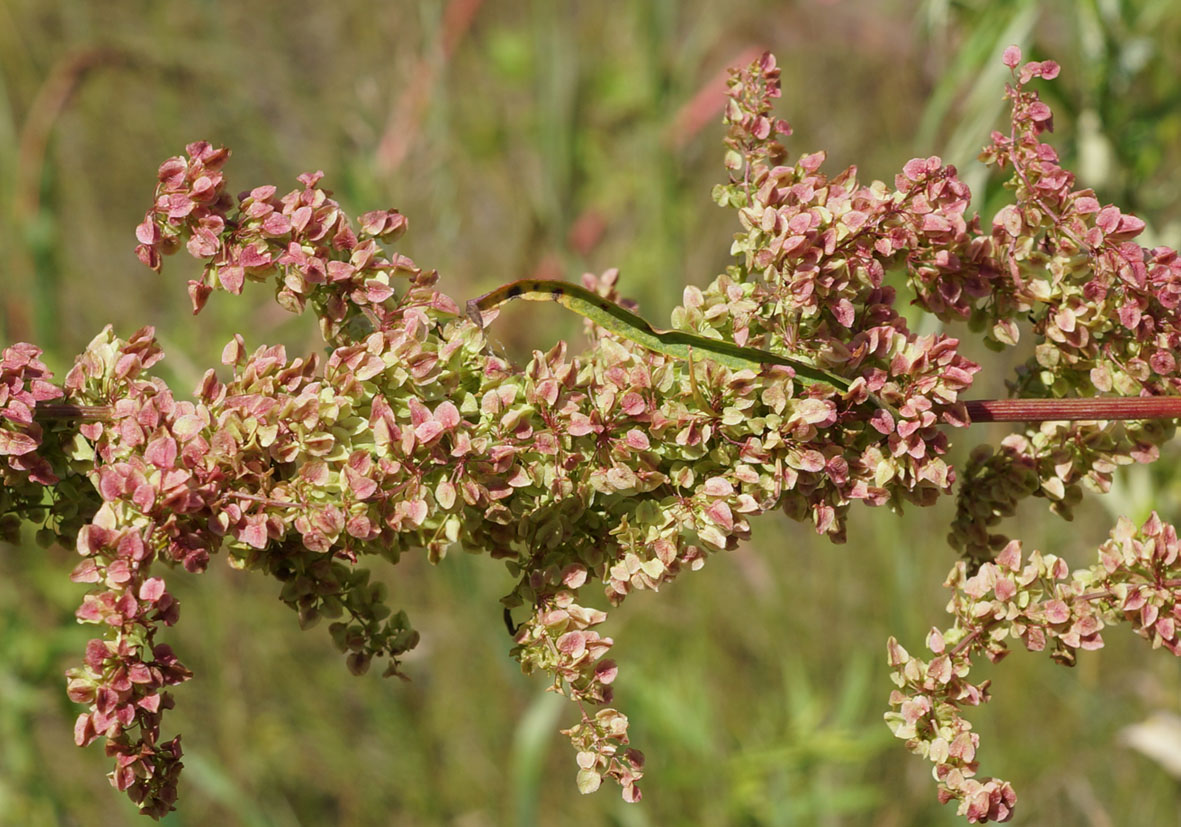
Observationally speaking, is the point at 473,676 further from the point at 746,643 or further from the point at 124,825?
the point at 124,825

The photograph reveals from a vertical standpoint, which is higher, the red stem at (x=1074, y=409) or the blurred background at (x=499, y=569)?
the blurred background at (x=499, y=569)

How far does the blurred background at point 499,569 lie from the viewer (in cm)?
240

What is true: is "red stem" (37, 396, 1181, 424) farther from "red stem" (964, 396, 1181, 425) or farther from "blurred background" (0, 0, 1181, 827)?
"blurred background" (0, 0, 1181, 827)

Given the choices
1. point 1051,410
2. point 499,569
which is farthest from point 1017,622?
point 499,569

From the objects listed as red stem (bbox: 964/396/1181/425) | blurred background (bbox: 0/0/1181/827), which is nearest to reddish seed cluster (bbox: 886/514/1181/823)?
red stem (bbox: 964/396/1181/425)

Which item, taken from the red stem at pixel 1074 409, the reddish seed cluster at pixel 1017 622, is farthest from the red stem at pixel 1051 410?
the reddish seed cluster at pixel 1017 622

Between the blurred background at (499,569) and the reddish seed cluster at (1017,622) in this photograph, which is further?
the blurred background at (499,569)

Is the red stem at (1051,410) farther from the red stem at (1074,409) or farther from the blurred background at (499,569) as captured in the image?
the blurred background at (499,569)

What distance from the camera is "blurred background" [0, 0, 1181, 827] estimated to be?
7.86 ft

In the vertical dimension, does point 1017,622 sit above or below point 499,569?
below

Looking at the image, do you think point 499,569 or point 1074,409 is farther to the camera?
point 499,569

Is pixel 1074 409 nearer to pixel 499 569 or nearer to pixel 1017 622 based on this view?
pixel 1017 622

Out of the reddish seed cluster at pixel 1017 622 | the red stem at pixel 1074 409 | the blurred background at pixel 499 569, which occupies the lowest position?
the reddish seed cluster at pixel 1017 622

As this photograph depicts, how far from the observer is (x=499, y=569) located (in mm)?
3363
